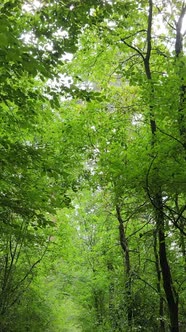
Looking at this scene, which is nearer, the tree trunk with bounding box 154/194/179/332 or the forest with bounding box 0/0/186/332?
the forest with bounding box 0/0/186/332

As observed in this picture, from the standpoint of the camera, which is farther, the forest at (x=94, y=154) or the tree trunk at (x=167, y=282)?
the tree trunk at (x=167, y=282)

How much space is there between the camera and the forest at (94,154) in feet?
15.1

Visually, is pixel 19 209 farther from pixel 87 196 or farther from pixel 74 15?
pixel 87 196

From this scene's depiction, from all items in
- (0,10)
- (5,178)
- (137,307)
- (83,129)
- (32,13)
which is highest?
(83,129)

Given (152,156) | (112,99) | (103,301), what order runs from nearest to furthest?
(152,156) → (112,99) → (103,301)

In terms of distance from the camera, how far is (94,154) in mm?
10578

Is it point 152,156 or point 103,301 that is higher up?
point 152,156

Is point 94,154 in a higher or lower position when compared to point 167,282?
higher

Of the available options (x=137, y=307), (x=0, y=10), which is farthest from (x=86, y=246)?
(x=0, y=10)

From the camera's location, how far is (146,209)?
741cm

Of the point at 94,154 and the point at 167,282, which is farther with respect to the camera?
the point at 94,154

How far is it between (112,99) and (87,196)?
17.0 feet

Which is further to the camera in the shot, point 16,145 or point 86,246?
point 86,246

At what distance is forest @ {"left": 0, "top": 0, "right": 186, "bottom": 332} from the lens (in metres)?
4.59
